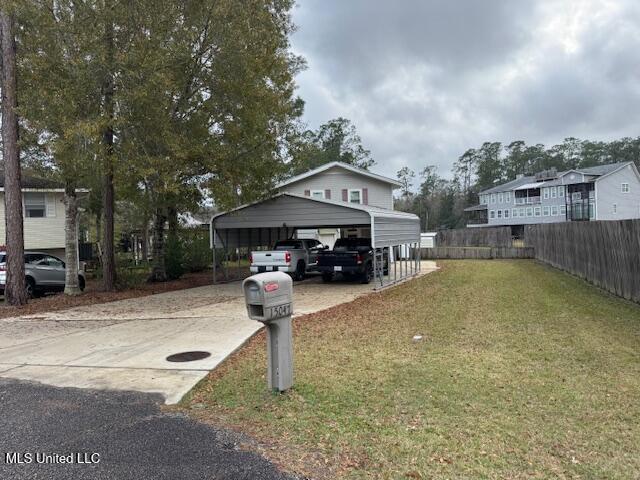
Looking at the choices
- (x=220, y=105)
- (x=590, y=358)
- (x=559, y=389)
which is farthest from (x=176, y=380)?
(x=220, y=105)

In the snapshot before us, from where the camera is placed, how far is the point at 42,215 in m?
22.1

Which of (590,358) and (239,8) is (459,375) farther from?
(239,8)

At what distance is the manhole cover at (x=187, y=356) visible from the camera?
21.4 feet

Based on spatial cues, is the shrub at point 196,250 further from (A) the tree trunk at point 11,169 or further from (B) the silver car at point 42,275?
(A) the tree trunk at point 11,169

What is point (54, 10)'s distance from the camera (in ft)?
39.8

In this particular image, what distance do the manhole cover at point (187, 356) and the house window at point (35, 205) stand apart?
1865 centimetres

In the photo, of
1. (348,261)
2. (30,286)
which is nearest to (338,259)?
(348,261)

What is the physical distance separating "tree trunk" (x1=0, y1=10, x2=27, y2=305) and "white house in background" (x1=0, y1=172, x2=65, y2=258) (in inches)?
382

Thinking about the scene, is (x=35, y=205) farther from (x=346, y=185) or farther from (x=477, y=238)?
(x=477, y=238)

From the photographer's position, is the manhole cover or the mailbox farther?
the manhole cover

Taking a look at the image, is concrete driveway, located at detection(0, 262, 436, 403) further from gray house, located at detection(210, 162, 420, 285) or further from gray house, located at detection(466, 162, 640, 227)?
gray house, located at detection(466, 162, 640, 227)

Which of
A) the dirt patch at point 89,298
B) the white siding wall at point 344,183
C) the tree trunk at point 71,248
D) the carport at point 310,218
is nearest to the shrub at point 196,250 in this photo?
the dirt patch at point 89,298

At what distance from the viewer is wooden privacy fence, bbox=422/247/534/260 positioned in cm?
3058

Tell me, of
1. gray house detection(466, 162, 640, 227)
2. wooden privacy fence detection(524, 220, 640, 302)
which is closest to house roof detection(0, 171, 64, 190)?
wooden privacy fence detection(524, 220, 640, 302)
